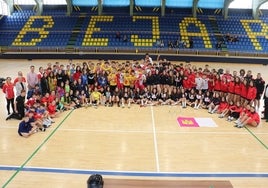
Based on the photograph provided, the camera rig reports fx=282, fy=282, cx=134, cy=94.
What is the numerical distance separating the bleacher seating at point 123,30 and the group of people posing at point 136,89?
16.1 meters

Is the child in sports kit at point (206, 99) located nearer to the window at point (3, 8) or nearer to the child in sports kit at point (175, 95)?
the child in sports kit at point (175, 95)

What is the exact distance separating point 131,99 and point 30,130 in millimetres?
5356

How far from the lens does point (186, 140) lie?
944cm

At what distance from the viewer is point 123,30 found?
3172 centimetres

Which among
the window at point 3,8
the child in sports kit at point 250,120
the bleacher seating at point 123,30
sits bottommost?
the child in sports kit at point 250,120

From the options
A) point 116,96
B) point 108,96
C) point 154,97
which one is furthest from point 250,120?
point 108,96

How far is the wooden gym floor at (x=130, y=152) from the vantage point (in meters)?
7.08

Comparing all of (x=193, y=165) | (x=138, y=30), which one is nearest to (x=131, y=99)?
(x=193, y=165)

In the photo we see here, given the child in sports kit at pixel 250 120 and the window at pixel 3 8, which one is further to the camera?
the window at pixel 3 8

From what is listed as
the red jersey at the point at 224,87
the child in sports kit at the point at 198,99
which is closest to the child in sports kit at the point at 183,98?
the child in sports kit at the point at 198,99

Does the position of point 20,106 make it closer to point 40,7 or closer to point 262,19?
point 40,7

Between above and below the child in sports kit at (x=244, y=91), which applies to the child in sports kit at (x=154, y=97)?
below

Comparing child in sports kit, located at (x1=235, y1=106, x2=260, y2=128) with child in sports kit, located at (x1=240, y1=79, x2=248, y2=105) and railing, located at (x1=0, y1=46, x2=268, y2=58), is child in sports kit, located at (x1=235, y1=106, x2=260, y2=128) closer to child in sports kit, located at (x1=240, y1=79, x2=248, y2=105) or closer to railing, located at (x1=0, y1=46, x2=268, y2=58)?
child in sports kit, located at (x1=240, y1=79, x2=248, y2=105)

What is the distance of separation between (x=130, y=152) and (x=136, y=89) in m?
5.62
